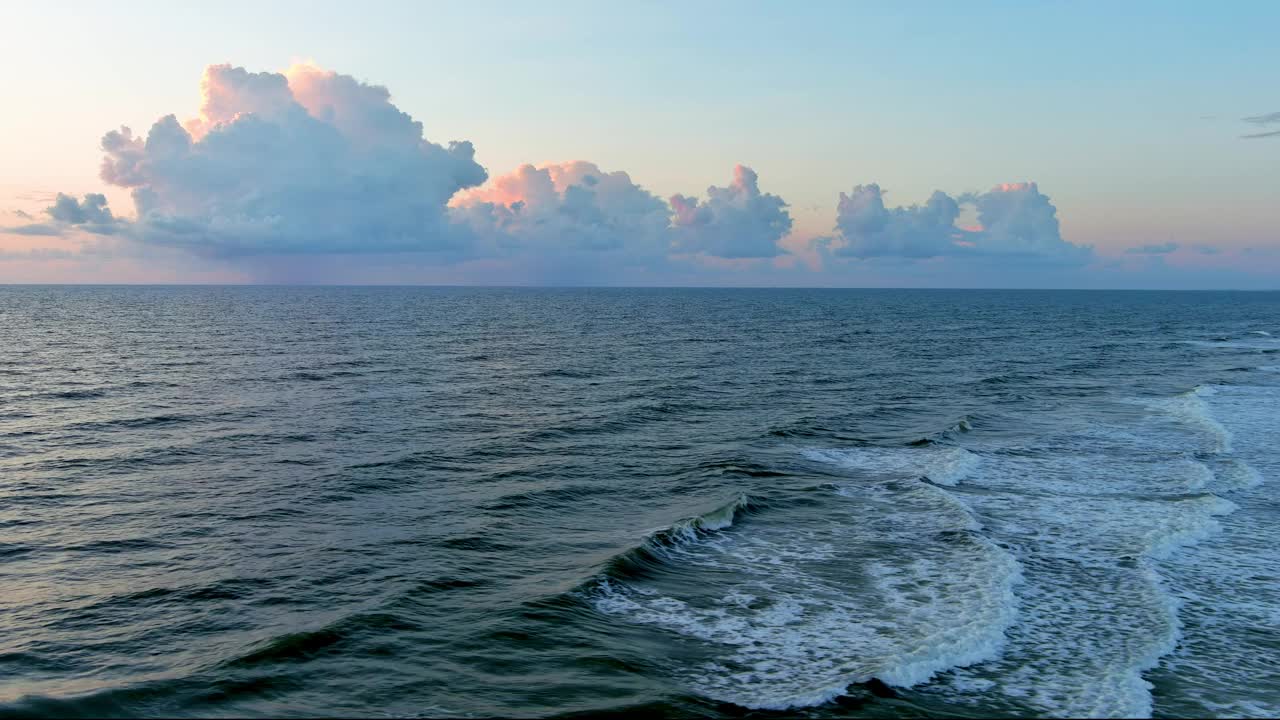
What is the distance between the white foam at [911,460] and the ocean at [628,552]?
0.76ft

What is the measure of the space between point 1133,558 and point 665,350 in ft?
180

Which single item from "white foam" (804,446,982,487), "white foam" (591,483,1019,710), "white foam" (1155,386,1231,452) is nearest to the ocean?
"white foam" (591,483,1019,710)

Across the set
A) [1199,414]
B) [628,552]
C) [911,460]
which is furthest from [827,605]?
[1199,414]

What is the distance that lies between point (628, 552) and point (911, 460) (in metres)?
15.8

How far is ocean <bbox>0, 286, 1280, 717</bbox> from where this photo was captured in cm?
1434

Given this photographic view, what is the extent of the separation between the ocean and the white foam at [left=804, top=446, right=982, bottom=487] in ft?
0.76

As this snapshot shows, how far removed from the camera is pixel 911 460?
32.2 meters

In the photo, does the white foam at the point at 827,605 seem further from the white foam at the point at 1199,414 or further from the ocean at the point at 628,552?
the white foam at the point at 1199,414

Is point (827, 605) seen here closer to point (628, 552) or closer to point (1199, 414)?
point (628, 552)

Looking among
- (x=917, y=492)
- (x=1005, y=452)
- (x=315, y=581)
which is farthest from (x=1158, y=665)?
(x=1005, y=452)

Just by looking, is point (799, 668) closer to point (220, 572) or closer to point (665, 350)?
point (220, 572)

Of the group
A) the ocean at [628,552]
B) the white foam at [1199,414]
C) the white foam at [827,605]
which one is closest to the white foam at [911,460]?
the ocean at [628,552]

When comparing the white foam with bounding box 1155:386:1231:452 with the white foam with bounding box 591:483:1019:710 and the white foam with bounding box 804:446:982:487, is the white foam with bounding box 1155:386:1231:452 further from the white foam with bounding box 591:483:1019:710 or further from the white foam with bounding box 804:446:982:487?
the white foam with bounding box 591:483:1019:710

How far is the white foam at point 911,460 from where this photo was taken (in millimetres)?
29750
